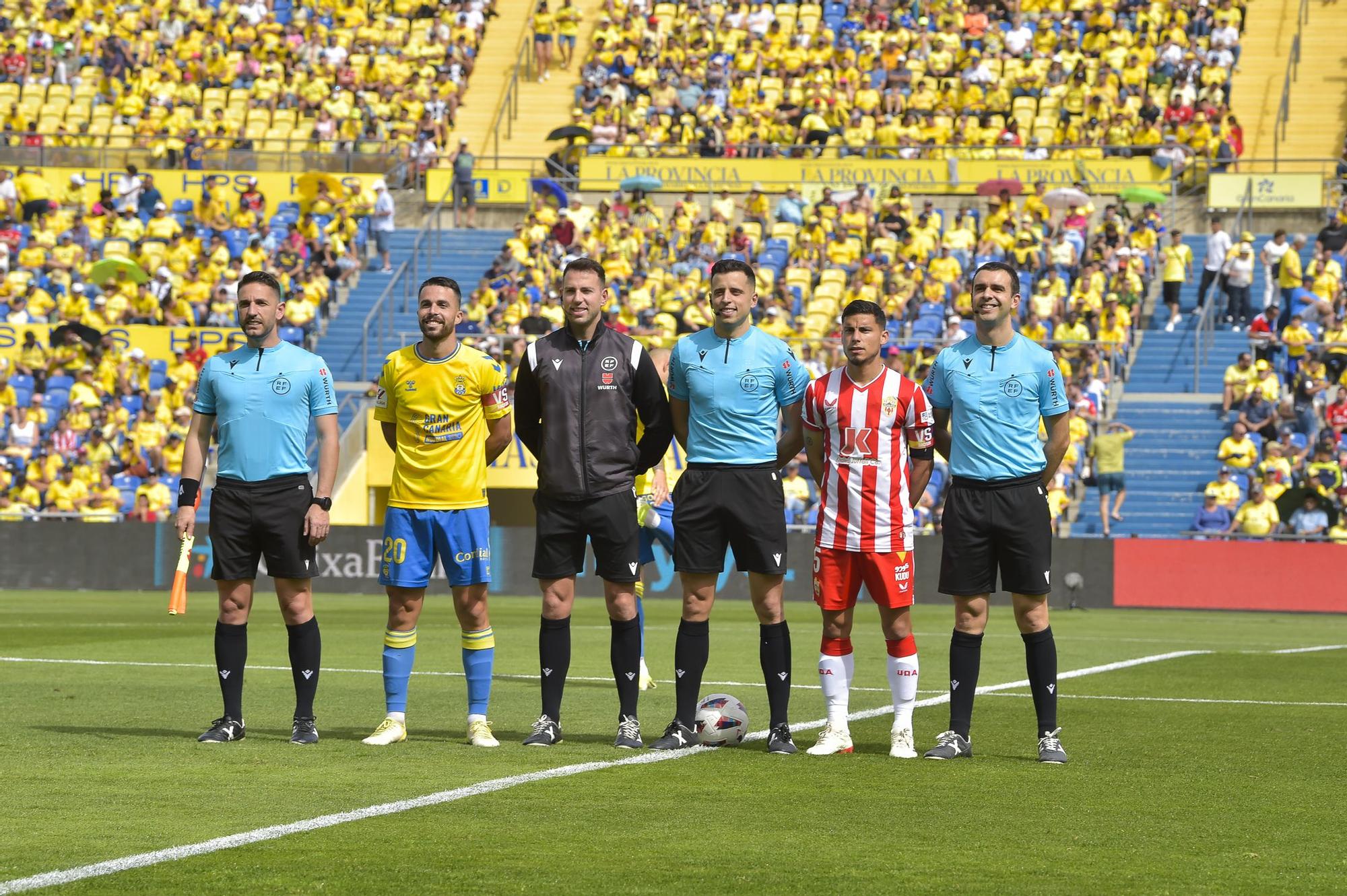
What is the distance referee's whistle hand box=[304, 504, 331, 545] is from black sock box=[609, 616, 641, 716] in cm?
152

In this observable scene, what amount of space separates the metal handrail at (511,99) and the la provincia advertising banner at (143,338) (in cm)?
946

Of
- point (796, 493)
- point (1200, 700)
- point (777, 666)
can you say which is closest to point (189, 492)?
point (777, 666)

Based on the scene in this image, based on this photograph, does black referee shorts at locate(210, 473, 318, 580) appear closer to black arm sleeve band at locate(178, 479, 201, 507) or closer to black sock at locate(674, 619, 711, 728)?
black arm sleeve band at locate(178, 479, 201, 507)

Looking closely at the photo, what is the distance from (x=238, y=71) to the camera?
43062mm

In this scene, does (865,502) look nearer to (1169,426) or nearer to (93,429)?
(1169,426)

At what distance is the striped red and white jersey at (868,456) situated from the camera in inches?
371

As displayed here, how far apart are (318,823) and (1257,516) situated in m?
22.1

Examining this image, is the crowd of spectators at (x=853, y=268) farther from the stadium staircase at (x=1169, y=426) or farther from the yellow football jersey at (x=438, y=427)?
the yellow football jersey at (x=438, y=427)

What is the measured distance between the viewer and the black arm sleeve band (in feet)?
31.8

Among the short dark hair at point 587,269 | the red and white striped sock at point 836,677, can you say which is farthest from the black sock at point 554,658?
the short dark hair at point 587,269

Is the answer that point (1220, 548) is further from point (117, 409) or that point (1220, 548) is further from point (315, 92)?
point (315, 92)

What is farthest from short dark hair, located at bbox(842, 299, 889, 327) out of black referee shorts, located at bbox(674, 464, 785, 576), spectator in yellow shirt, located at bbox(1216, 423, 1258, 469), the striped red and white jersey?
spectator in yellow shirt, located at bbox(1216, 423, 1258, 469)

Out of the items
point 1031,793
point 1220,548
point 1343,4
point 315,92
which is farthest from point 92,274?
point 1031,793

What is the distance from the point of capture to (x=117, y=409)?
104 ft
